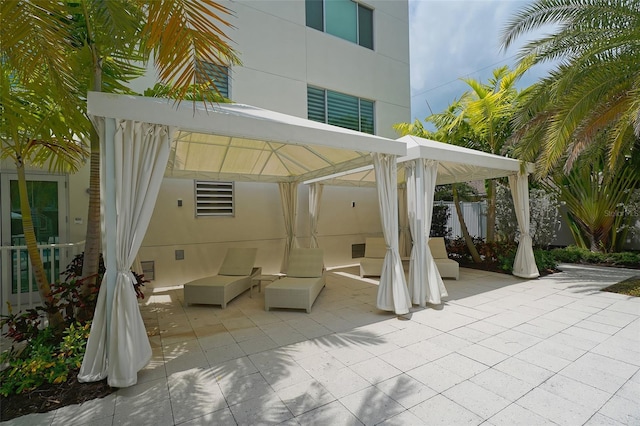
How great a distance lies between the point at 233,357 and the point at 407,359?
218cm

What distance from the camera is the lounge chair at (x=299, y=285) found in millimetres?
5500

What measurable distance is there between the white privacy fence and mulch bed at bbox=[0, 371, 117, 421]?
40.0ft

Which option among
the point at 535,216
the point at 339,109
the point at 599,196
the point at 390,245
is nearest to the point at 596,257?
the point at 599,196

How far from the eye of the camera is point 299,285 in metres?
5.77

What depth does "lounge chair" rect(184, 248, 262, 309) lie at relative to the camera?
19.2ft

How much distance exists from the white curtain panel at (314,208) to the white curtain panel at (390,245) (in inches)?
160

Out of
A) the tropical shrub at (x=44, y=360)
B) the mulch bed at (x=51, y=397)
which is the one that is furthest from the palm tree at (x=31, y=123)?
the mulch bed at (x=51, y=397)

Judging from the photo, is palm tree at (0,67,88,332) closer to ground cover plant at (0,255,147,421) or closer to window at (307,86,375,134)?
ground cover plant at (0,255,147,421)

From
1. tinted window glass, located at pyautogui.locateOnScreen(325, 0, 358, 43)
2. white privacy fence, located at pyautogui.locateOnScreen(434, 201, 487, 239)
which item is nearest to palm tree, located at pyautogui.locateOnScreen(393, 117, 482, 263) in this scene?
white privacy fence, located at pyautogui.locateOnScreen(434, 201, 487, 239)

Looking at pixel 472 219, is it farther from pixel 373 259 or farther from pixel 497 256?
pixel 373 259

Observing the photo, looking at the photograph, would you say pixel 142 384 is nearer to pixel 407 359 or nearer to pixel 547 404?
pixel 407 359

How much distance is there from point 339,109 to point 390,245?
21.5ft

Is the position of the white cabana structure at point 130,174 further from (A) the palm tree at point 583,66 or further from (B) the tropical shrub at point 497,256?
(B) the tropical shrub at point 497,256

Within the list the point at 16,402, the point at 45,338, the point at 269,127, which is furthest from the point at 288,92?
the point at 16,402
